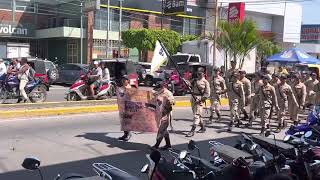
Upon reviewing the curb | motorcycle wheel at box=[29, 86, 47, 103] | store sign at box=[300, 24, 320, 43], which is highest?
store sign at box=[300, 24, 320, 43]

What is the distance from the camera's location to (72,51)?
52.7 m

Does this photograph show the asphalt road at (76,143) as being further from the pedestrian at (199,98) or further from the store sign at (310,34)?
the store sign at (310,34)

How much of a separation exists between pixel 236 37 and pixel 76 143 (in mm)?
24050

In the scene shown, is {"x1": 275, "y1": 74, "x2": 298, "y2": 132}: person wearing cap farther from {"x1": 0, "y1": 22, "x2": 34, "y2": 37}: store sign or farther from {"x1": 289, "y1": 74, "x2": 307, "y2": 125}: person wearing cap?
{"x1": 0, "y1": 22, "x2": 34, "y2": 37}: store sign

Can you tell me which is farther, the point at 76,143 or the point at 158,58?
the point at 158,58

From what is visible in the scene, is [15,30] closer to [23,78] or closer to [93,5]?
[93,5]

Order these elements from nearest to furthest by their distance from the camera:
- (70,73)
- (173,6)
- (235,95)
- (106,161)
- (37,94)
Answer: (106,161) < (235,95) < (37,94) < (70,73) < (173,6)

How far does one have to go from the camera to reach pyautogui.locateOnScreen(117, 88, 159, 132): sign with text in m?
11.1

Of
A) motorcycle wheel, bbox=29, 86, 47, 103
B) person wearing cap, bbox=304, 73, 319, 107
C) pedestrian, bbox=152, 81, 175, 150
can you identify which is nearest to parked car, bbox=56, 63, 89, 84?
motorcycle wheel, bbox=29, 86, 47, 103

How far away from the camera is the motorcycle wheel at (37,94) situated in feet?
57.6

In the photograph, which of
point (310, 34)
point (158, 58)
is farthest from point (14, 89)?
point (310, 34)

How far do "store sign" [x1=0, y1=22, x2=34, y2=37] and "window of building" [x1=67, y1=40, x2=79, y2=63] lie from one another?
15.0 feet

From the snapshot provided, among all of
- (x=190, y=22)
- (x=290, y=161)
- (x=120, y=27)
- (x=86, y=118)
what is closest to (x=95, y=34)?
(x=120, y=27)

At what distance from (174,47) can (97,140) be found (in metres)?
A: 37.4
